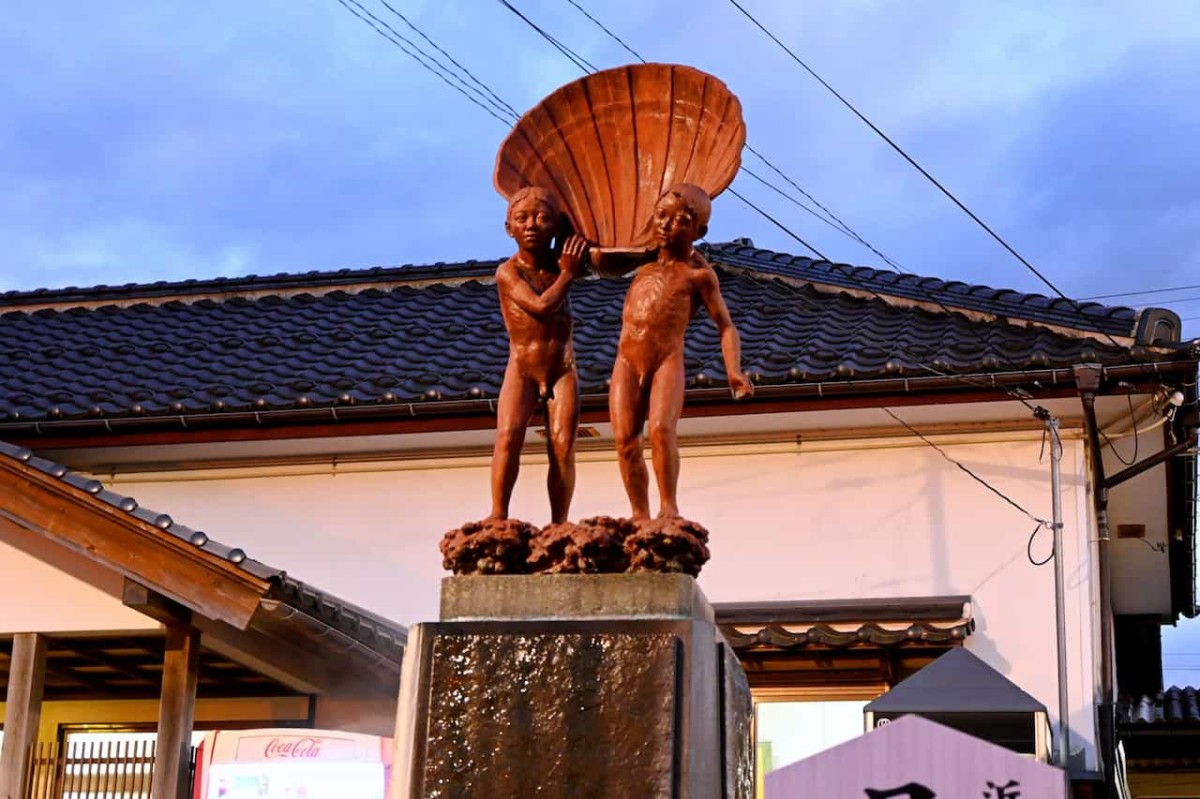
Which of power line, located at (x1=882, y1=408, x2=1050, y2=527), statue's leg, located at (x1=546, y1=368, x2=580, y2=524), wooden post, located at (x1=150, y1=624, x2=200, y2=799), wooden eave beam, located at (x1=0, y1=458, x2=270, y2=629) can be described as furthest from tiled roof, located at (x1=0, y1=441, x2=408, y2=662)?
power line, located at (x1=882, y1=408, x2=1050, y2=527)

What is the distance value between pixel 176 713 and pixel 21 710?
3.10 feet

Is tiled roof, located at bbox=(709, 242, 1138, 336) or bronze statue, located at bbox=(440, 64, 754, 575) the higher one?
tiled roof, located at bbox=(709, 242, 1138, 336)

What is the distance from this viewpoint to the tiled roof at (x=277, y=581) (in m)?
8.95

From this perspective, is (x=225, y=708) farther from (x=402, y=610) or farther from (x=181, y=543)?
(x=181, y=543)

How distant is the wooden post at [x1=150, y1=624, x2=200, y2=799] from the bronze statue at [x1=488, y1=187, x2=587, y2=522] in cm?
409

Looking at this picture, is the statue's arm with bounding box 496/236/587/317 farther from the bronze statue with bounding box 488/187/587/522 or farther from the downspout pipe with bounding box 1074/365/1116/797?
the downspout pipe with bounding box 1074/365/1116/797

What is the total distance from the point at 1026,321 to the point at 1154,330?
1434mm

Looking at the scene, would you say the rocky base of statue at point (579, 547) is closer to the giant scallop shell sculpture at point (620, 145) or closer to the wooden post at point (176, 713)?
the giant scallop shell sculpture at point (620, 145)

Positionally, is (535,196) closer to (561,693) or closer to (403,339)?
(561,693)

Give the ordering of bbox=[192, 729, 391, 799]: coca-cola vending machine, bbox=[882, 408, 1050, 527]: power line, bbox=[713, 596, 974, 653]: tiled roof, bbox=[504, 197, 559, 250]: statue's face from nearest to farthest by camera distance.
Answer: bbox=[504, 197, 559, 250]: statue's face → bbox=[192, 729, 391, 799]: coca-cola vending machine → bbox=[713, 596, 974, 653]: tiled roof → bbox=[882, 408, 1050, 527]: power line

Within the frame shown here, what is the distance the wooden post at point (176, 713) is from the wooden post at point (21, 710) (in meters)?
0.78

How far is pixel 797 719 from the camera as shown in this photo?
11.5 meters

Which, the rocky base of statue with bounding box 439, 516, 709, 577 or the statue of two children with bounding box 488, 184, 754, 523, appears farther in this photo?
the statue of two children with bounding box 488, 184, 754, 523

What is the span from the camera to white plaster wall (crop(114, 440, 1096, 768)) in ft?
36.9
